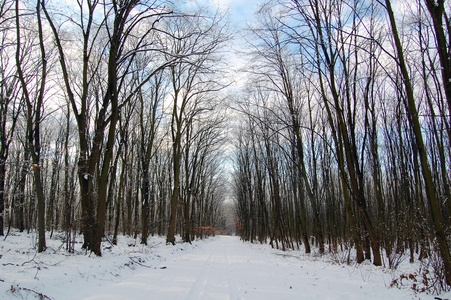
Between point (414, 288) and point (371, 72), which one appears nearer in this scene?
point (414, 288)

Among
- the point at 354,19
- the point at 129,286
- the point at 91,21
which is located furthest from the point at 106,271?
the point at 354,19

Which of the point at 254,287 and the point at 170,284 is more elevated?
the point at 170,284

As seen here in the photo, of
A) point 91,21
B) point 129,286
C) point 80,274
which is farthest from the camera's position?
point 91,21

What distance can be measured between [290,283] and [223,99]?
1377 cm

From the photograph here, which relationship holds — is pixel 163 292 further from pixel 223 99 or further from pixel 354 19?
pixel 223 99

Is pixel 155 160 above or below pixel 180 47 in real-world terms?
below

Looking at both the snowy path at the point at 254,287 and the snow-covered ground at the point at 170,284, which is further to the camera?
the snowy path at the point at 254,287

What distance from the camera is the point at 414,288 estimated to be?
194 inches

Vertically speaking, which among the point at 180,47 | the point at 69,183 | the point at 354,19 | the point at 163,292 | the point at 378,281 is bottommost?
the point at 378,281

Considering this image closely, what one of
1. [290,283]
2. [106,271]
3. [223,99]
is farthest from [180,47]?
[290,283]

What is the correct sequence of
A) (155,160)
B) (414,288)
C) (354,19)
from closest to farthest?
1. (414,288)
2. (354,19)
3. (155,160)

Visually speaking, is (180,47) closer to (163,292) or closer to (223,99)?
(223,99)

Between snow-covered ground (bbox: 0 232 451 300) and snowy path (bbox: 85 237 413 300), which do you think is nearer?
snow-covered ground (bbox: 0 232 451 300)

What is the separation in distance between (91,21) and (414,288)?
37.8 feet
